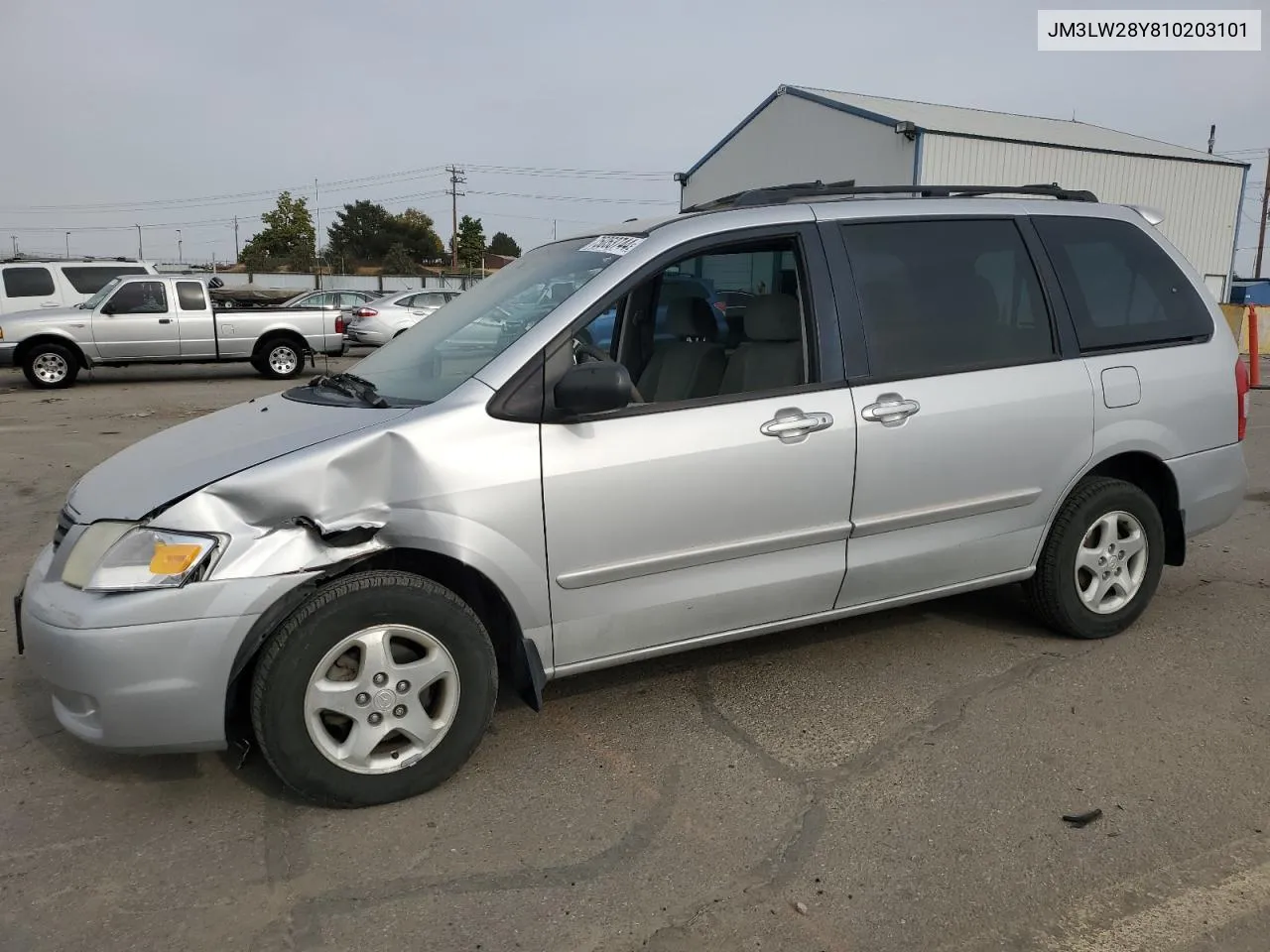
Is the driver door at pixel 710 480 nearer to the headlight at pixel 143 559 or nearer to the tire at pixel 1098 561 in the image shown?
the headlight at pixel 143 559

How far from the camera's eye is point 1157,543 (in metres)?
4.19

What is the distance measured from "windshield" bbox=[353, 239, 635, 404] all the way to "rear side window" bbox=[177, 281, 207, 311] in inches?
511

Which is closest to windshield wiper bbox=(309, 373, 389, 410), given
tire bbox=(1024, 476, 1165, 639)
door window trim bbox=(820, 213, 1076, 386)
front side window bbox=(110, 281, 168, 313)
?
door window trim bbox=(820, 213, 1076, 386)

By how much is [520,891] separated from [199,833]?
1003 millimetres

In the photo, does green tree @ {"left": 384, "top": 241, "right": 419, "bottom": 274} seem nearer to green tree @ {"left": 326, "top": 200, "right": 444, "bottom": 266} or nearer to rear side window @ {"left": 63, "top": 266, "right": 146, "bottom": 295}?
green tree @ {"left": 326, "top": 200, "right": 444, "bottom": 266}

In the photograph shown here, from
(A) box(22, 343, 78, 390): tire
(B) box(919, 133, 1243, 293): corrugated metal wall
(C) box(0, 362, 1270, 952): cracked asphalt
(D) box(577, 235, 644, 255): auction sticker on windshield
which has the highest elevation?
(B) box(919, 133, 1243, 293): corrugated metal wall

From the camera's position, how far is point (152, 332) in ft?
48.8

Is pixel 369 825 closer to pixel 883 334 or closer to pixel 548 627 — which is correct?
pixel 548 627

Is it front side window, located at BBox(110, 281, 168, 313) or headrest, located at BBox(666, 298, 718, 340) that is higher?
front side window, located at BBox(110, 281, 168, 313)

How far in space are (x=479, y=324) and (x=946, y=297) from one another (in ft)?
5.86

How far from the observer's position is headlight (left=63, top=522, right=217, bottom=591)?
2619mm

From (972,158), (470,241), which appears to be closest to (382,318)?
(972,158)

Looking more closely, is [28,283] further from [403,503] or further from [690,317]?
[403,503]

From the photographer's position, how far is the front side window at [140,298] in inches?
580
